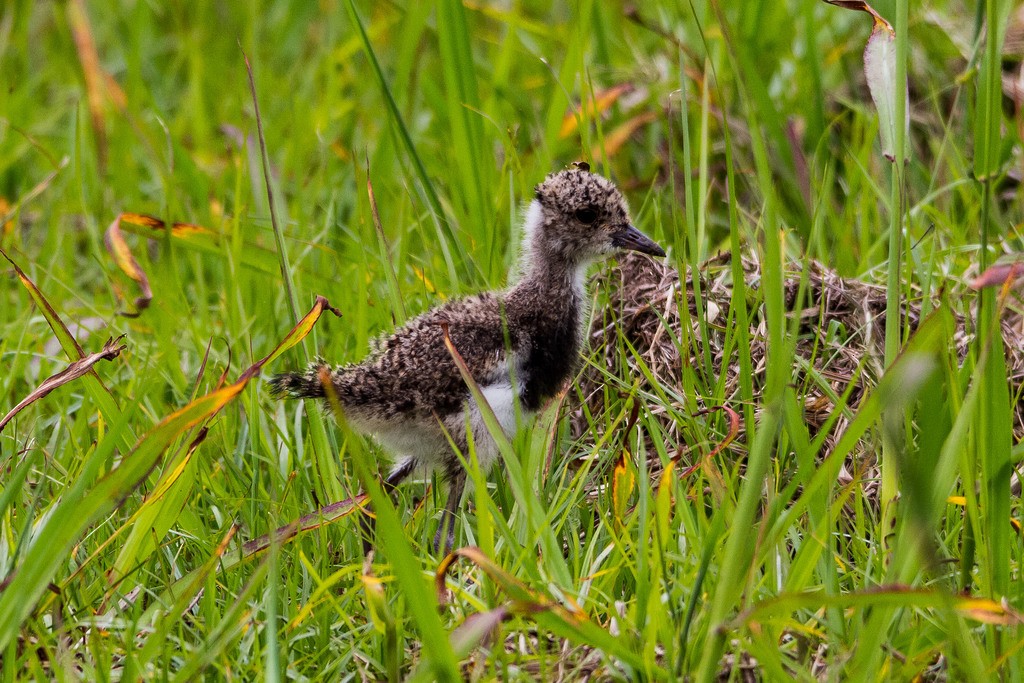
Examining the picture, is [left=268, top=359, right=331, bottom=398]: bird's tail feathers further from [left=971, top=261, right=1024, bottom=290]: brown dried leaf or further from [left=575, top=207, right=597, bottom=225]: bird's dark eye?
[left=971, top=261, right=1024, bottom=290]: brown dried leaf

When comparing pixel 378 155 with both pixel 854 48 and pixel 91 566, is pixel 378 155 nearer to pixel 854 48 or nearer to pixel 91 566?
pixel 854 48

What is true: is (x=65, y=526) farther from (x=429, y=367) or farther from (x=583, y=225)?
(x=583, y=225)

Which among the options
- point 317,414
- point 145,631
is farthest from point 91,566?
point 317,414

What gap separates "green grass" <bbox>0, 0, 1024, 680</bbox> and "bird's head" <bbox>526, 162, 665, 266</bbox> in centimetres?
13

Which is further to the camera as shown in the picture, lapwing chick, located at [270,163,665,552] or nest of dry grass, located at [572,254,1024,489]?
nest of dry grass, located at [572,254,1024,489]

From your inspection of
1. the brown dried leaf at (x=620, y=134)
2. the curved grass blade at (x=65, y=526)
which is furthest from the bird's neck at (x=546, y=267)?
the brown dried leaf at (x=620, y=134)

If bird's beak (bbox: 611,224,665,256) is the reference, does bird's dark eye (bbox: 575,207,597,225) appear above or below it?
above

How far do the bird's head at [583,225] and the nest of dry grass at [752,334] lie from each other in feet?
0.39

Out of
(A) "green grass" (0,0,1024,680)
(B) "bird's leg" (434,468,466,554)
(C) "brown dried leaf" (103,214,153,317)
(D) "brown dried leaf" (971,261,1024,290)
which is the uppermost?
(C) "brown dried leaf" (103,214,153,317)

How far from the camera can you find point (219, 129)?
5520 mm

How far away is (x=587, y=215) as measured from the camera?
330 cm

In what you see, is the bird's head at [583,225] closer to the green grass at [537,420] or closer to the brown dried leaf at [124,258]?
the green grass at [537,420]

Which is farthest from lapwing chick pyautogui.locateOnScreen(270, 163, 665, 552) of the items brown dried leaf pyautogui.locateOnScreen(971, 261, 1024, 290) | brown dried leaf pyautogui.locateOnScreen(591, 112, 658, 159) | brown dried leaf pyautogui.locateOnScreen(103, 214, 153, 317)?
brown dried leaf pyautogui.locateOnScreen(591, 112, 658, 159)

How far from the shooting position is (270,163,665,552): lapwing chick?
9.47ft
